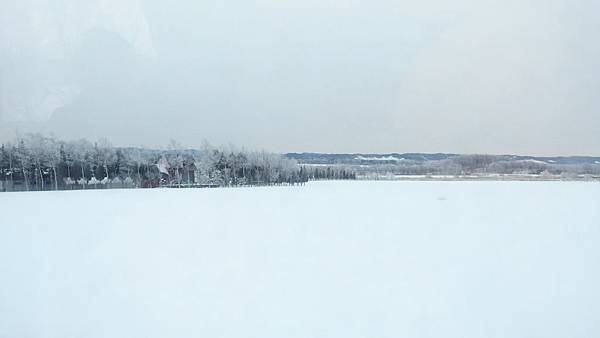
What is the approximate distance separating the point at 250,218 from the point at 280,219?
2.89 feet

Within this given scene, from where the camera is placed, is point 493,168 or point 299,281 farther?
point 493,168

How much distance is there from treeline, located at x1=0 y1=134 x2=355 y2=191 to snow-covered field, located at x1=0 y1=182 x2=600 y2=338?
22326 millimetres

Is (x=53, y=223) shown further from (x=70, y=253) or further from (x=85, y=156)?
(x=85, y=156)

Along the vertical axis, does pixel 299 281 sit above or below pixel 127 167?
below

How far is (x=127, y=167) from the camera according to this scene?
3934cm

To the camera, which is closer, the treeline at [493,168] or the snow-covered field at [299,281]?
the snow-covered field at [299,281]

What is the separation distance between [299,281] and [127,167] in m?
36.0

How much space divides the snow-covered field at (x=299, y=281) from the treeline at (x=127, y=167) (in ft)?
73.2

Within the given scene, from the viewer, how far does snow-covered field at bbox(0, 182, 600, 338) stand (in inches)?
173

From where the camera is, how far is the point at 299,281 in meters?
6.16

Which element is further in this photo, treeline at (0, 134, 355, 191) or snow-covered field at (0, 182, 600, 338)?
treeline at (0, 134, 355, 191)

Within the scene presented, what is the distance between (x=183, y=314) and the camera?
478 cm

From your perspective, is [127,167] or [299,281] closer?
[299,281]

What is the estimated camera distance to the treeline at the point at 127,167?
33.1 m
